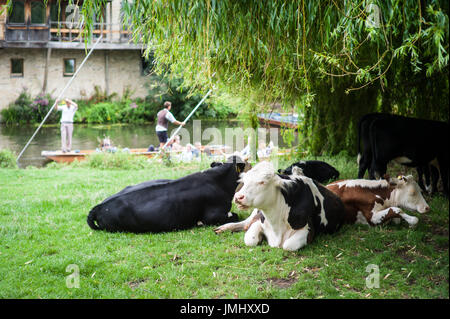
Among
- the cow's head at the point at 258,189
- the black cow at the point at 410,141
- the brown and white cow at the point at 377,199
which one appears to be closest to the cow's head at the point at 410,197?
the brown and white cow at the point at 377,199

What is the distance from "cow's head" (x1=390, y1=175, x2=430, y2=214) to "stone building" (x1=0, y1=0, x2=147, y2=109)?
21629 millimetres

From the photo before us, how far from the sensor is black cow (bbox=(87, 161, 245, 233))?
4.75 m

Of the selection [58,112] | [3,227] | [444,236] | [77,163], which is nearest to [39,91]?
[58,112]

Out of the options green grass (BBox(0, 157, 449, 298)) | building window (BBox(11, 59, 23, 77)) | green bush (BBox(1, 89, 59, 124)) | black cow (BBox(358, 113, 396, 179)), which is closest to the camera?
green grass (BBox(0, 157, 449, 298))

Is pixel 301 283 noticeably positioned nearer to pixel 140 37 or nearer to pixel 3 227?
pixel 140 37

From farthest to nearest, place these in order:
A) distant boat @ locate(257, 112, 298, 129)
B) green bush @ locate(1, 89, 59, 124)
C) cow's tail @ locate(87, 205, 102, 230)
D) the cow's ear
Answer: green bush @ locate(1, 89, 59, 124) → distant boat @ locate(257, 112, 298, 129) → the cow's ear → cow's tail @ locate(87, 205, 102, 230)

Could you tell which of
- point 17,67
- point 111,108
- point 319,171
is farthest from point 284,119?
point 17,67

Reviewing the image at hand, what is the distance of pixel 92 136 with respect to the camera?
69.2 ft

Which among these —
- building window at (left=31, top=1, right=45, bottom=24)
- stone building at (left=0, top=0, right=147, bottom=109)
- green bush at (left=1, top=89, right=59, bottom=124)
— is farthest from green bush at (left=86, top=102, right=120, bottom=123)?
building window at (left=31, top=1, right=45, bottom=24)

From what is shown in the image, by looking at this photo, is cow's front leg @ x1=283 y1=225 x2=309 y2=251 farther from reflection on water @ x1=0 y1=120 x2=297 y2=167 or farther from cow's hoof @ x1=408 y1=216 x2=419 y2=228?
reflection on water @ x1=0 y1=120 x2=297 y2=167

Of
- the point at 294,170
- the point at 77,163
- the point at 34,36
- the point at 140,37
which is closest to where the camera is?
the point at 140,37

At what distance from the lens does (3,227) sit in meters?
4.91

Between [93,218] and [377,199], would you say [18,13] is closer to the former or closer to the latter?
[93,218]

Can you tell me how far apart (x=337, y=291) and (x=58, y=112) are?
25.0 m
